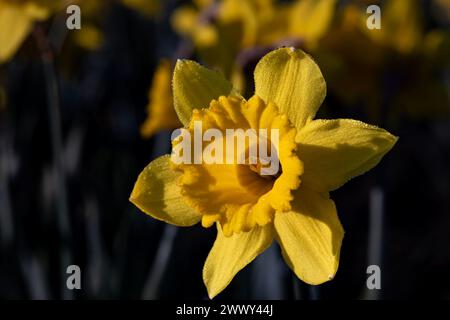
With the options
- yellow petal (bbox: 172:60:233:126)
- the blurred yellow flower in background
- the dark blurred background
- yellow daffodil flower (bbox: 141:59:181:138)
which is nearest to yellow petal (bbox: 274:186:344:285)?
the dark blurred background

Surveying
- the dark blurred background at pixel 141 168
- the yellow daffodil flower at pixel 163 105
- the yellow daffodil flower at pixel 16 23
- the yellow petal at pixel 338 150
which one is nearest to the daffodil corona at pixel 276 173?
the yellow petal at pixel 338 150

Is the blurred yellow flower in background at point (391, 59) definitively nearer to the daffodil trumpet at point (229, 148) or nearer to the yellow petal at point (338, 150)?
the daffodil trumpet at point (229, 148)

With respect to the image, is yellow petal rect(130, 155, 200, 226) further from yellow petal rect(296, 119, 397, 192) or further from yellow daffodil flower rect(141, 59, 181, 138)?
yellow daffodil flower rect(141, 59, 181, 138)

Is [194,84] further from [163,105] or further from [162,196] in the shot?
[163,105]

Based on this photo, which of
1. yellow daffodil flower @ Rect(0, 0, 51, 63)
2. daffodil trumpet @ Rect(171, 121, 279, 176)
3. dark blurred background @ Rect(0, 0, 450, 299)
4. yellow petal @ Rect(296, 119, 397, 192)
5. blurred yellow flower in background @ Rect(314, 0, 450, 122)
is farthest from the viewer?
blurred yellow flower in background @ Rect(314, 0, 450, 122)

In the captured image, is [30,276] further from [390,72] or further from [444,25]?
[444,25]

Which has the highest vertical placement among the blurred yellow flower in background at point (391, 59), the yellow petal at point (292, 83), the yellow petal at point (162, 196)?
the blurred yellow flower in background at point (391, 59)

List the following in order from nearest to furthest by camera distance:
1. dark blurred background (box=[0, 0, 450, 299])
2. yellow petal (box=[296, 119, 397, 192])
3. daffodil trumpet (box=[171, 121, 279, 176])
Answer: yellow petal (box=[296, 119, 397, 192]) < daffodil trumpet (box=[171, 121, 279, 176]) < dark blurred background (box=[0, 0, 450, 299])
